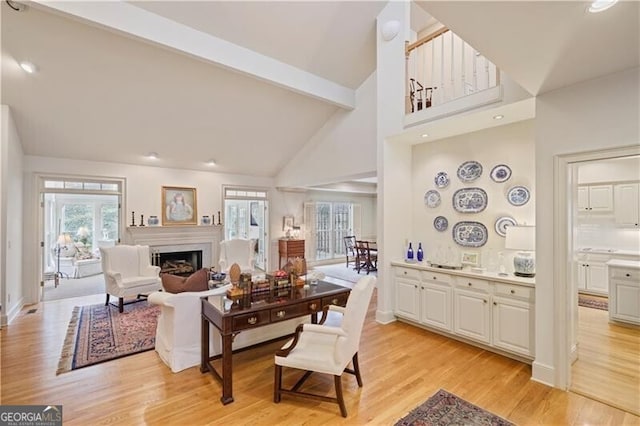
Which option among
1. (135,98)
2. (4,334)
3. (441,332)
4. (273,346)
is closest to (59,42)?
(135,98)

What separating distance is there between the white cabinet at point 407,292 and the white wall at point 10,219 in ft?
17.7

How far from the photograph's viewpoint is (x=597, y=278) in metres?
5.25

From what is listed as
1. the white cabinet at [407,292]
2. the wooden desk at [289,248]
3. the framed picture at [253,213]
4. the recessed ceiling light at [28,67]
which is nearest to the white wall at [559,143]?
the white cabinet at [407,292]

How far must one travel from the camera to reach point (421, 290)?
12.8 ft

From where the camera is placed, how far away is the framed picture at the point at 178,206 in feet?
21.5

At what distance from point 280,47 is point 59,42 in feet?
8.82

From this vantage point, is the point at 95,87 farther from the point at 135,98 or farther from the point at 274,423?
the point at 274,423

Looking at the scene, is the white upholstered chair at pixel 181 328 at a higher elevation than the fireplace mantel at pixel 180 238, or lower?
lower

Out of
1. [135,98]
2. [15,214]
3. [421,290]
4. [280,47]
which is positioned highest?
[280,47]

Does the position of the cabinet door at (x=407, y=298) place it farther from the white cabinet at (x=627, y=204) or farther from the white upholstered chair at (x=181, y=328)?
the white cabinet at (x=627, y=204)

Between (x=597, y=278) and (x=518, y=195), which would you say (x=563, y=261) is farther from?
(x=597, y=278)

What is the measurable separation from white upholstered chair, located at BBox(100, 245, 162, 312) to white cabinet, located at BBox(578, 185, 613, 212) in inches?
313

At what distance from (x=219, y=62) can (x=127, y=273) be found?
3902 millimetres

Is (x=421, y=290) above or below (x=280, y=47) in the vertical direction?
below
